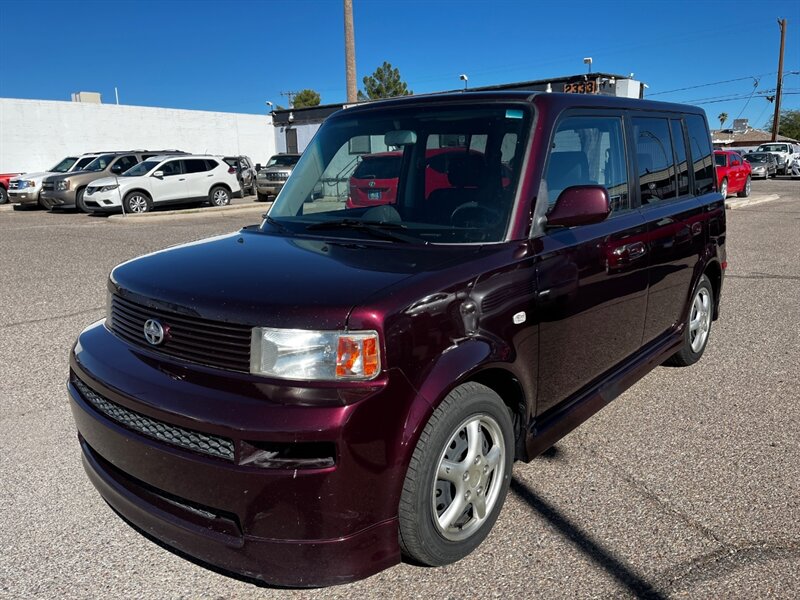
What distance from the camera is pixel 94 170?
2048cm

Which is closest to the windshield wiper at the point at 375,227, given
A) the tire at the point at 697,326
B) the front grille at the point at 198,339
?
the front grille at the point at 198,339

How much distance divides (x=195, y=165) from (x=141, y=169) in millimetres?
1703

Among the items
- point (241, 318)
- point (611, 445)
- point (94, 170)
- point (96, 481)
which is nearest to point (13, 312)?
point (96, 481)

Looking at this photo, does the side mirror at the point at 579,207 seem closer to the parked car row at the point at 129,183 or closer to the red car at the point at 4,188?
the parked car row at the point at 129,183

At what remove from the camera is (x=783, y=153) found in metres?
36.3

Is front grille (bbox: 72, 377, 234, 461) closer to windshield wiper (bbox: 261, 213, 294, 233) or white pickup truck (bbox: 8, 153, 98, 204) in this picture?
windshield wiper (bbox: 261, 213, 294, 233)

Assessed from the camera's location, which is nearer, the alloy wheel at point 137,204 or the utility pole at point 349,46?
the alloy wheel at point 137,204

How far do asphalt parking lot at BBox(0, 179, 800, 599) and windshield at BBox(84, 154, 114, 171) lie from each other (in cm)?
1693

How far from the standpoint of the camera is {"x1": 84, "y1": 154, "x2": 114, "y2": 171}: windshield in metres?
20.7

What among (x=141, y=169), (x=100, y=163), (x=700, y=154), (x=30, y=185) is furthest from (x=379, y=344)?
(x=30, y=185)

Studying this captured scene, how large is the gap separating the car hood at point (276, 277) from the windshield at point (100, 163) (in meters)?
19.9

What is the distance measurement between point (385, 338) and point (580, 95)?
2073 mm

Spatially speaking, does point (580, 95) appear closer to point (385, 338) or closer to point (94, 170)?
point (385, 338)

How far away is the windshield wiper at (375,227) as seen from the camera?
3.04 metres
